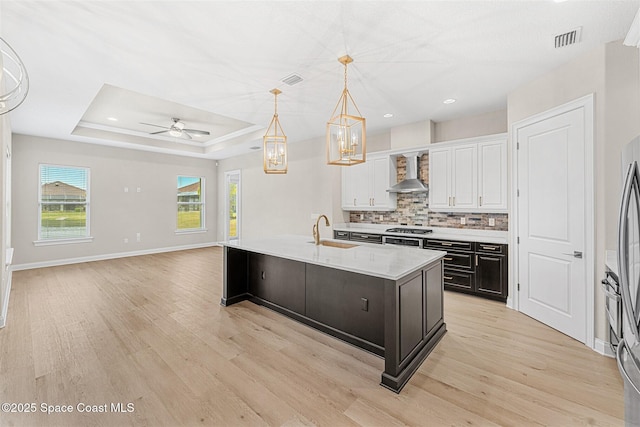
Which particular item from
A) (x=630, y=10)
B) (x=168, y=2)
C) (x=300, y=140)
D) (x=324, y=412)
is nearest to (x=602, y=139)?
(x=630, y=10)

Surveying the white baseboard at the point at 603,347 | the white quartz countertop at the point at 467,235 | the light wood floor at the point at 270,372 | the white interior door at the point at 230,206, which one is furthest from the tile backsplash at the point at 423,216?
the white interior door at the point at 230,206

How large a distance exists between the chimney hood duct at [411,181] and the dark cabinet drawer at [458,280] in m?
1.44

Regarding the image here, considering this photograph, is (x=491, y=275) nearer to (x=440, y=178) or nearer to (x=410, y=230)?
(x=410, y=230)

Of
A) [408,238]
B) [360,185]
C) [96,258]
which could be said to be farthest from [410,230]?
[96,258]

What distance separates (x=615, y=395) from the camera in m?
1.98

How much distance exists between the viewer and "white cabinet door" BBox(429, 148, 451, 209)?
455cm

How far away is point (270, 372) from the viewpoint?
7.49ft

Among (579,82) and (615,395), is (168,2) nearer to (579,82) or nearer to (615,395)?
(579,82)

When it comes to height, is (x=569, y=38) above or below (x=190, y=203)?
above

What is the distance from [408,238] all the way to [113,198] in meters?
6.97

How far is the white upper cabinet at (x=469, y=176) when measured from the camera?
4.05m

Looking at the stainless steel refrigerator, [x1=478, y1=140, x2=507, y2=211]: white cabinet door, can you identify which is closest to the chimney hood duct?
[x1=478, y1=140, x2=507, y2=211]: white cabinet door

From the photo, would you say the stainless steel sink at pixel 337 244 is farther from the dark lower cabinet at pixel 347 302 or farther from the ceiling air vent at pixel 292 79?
the ceiling air vent at pixel 292 79

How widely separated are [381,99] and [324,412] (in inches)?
144
